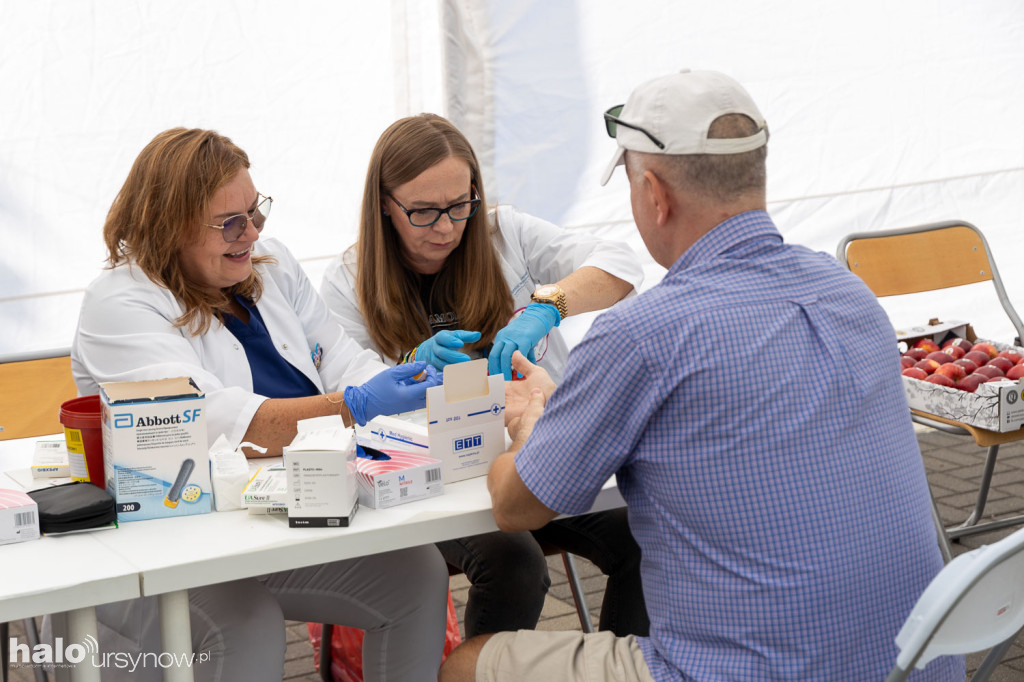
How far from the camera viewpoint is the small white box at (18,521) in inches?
60.4

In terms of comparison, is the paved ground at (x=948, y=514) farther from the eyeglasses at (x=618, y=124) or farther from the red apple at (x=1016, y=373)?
the eyeglasses at (x=618, y=124)

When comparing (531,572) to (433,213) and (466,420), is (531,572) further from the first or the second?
(433,213)

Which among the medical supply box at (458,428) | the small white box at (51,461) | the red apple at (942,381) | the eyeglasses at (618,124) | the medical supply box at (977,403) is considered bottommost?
the medical supply box at (977,403)

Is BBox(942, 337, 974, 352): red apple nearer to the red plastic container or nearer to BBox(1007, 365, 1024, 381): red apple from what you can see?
BBox(1007, 365, 1024, 381): red apple

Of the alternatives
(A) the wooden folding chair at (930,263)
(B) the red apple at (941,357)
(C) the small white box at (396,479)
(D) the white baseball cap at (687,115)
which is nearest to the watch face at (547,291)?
(C) the small white box at (396,479)

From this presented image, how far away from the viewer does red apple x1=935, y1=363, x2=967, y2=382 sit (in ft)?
9.19

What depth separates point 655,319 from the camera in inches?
53.1

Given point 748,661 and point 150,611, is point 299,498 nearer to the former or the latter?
point 150,611

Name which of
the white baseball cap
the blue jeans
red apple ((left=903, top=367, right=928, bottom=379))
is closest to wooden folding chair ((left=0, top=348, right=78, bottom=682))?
the blue jeans

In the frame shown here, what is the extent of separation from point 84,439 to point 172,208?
1.87ft

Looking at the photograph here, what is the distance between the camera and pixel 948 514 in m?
3.70

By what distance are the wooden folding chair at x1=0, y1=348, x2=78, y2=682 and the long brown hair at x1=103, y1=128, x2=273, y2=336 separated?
52 cm

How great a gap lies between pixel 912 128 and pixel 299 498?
4.17 metres

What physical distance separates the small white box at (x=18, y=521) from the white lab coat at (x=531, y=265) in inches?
44.8
